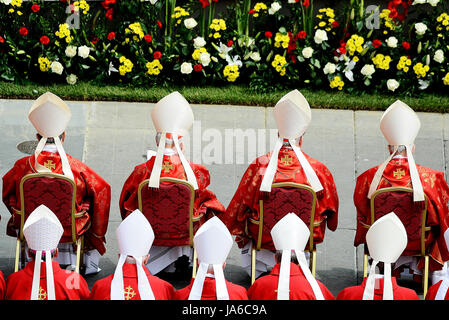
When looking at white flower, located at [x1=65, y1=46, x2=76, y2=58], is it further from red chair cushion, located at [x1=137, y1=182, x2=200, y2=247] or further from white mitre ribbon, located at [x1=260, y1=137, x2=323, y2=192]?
white mitre ribbon, located at [x1=260, y1=137, x2=323, y2=192]

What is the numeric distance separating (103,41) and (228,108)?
1632mm

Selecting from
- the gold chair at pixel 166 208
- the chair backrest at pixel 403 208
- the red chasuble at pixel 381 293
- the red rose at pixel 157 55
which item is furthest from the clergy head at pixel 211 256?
the red rose at pixel 157 55

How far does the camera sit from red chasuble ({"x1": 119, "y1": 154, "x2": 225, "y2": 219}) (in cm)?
758

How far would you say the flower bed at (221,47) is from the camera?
10.8 meters

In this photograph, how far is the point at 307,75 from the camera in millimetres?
10938

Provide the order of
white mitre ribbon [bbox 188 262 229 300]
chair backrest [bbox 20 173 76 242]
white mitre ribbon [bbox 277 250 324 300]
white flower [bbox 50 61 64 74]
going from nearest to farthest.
→ 1. white mitre ribbon [bbox 188 262 229 300]
2. white mitre ribbon [bbox 277 250 324 300]
3. chair backrest [bbox 20 173 76 242]
4. white flower [bbox 50 61 64 74]

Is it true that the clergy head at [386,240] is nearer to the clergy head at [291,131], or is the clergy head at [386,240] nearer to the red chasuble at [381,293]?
the red chasuble at [381,293]

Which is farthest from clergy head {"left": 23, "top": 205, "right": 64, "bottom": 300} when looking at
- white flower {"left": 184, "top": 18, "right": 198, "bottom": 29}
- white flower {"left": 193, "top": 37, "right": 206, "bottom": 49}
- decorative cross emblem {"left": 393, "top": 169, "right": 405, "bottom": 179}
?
white flower {"left": 184, "top": 18, "right": 198, "bottom": 29}

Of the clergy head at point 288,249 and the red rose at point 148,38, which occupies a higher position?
the red rose at point 148,38

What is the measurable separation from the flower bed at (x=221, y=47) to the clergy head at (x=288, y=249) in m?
4.32

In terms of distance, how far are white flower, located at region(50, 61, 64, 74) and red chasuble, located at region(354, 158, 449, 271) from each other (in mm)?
4170

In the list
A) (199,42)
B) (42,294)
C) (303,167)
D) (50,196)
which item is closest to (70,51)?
(199,42)

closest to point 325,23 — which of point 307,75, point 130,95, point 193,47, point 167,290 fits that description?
point 307,75

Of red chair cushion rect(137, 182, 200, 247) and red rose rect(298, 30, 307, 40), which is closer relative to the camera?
red chair cushion rect(137, 182, 200, 247)
